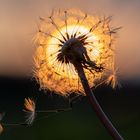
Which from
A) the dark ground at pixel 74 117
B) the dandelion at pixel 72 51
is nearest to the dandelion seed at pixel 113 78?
the dandelion at pixel 72 51

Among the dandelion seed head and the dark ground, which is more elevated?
the dandelion seed head

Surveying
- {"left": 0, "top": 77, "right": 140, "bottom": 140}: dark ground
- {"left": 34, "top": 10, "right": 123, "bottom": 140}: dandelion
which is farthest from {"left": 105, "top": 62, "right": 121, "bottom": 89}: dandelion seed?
{"left": 0, "top": 77, "right": 140, "bottom": 140}: dark ground

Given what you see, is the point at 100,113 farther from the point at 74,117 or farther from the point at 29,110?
the point at 74,117

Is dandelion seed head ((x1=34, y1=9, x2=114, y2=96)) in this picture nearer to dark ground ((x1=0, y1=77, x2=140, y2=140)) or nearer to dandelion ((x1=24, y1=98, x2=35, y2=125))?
dandelion ((x1=24, y1=98, x2=35, y2=125))

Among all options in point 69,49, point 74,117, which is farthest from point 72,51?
point 74,117

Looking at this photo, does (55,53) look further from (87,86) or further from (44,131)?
(44,131)

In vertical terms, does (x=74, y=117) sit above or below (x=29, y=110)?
below
